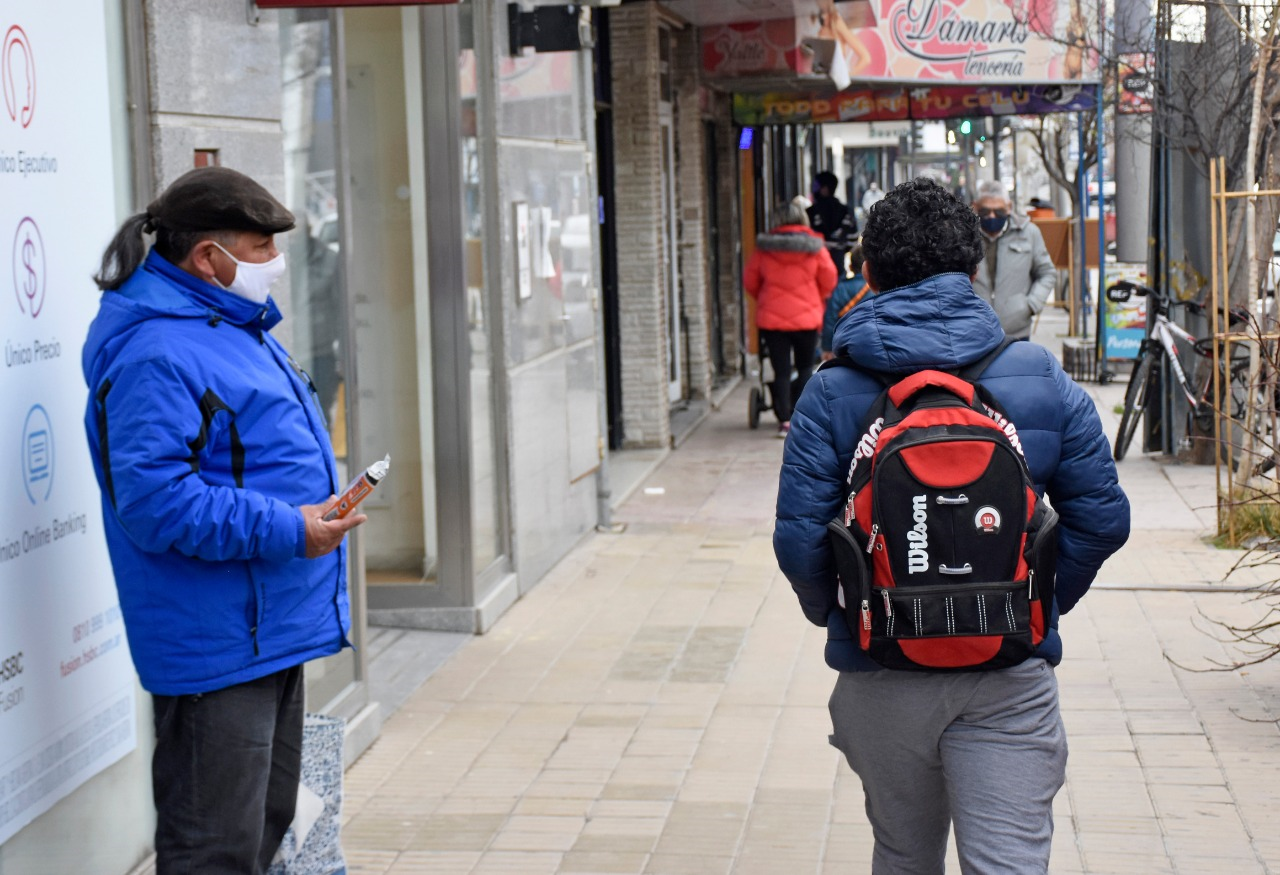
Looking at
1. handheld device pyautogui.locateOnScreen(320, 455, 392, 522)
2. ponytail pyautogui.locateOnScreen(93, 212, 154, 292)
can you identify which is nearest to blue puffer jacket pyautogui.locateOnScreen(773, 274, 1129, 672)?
handheld device pyautogui.locateOnScreen(320, 455, 392, 522)

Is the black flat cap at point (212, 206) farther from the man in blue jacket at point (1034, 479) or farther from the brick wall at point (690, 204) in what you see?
the brick wall at point (690, 204)

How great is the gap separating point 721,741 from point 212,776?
2.76 meters

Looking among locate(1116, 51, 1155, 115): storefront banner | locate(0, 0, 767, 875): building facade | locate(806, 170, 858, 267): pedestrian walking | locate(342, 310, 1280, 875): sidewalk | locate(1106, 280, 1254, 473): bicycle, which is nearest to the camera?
locate(0, 0, 767, 875): building facade

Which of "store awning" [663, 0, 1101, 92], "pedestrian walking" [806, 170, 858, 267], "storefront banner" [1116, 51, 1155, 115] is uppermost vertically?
"store awning" [663, 0, 1101, 92]

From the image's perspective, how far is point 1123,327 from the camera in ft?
54.4

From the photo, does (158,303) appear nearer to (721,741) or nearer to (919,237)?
(919,237)

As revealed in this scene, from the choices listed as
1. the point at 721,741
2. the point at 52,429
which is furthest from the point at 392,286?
the point at 52,429

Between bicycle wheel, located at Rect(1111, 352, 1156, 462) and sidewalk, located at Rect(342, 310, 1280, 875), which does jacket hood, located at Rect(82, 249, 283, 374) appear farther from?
bicycle wheel, located at Rect(1111, 352, 1156, 462)

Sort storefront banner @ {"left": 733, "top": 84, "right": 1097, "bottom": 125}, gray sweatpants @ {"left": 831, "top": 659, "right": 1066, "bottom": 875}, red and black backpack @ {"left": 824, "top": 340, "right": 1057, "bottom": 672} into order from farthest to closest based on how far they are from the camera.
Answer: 1. storefront banner @ {"left": 733, "top": 84, "right": 1097, "bottom": 125}
2. gray sweatpants @ {"left": 831, "top": 659, "right": 1066, "bottom": 875}
3. red and black backpack @ {"left": 824, "top": 340, "right": 1057, "bottom": 672}

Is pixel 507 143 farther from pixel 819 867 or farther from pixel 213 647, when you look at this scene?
pixel 213 647

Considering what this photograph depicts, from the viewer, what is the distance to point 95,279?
3318 mm

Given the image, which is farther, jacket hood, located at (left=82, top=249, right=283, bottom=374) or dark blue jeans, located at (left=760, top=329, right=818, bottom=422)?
dark blue jeans, located at (left=760, top=329, right=818, bottom=422)

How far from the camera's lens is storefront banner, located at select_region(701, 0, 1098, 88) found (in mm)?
15203

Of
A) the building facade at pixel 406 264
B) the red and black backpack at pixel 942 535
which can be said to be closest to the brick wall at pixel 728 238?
the building facade at pixel 406 264
